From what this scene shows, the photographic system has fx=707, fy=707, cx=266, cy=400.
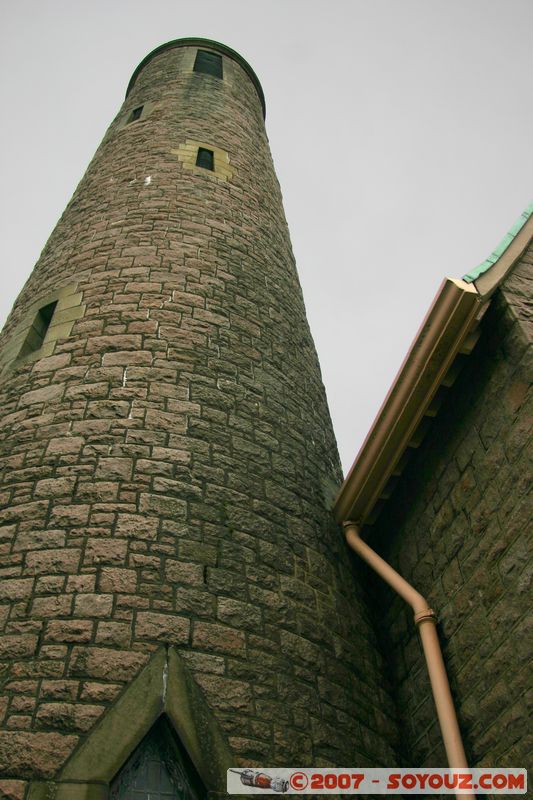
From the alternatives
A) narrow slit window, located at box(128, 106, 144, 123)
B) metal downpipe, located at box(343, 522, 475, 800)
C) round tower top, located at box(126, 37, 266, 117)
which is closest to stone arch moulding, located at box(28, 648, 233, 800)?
metal downpipe, located at box(343, 522, 475, 800)

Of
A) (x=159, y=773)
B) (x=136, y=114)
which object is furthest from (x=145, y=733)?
(x=136, y=114)

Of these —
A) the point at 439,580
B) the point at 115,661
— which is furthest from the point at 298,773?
the point at 439,580

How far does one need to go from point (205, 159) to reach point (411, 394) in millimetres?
4799

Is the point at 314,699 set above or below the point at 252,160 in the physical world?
below

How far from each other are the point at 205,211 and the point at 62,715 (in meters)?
5.30

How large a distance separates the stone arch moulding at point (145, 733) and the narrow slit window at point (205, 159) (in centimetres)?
621

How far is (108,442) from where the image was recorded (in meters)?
4.61

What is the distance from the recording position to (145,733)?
3.35 meters

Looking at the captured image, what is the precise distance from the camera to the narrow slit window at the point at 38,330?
5935 mm

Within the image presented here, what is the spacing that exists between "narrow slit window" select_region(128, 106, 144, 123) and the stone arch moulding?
8.23 m

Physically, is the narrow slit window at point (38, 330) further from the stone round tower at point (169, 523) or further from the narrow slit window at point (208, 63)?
the narrow slit window at point (208, 63)

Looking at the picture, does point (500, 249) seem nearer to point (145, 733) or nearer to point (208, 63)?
point (145, 733)

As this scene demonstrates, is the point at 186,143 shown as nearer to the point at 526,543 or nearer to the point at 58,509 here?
the point at 58,509

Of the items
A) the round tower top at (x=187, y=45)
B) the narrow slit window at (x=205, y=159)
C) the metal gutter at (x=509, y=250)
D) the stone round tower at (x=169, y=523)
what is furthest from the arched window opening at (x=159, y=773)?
the round tower top at (x=187, y=45)
